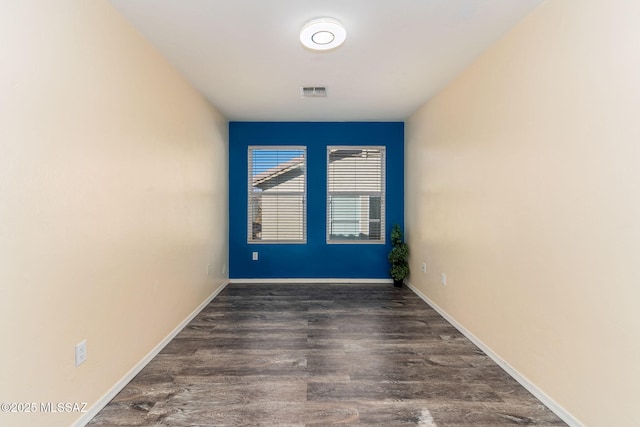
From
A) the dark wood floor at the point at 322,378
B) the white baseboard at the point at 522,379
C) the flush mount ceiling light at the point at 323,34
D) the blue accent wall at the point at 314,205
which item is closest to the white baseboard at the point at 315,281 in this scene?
the blue accent wall at the point at 314,205

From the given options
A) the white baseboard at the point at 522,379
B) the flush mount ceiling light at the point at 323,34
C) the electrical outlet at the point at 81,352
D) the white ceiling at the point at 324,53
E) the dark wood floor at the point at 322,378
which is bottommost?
the dark wood floor at the point at 322,378

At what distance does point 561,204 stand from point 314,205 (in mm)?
3176

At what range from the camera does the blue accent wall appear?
4.43 meters

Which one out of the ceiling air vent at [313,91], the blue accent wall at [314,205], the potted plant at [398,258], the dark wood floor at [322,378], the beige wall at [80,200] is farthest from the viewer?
the blue accent wall at [314,205]

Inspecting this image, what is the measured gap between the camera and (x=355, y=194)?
14.8 feet

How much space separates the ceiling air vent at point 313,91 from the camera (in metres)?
3.12

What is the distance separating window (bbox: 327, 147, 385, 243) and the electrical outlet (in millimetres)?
3248

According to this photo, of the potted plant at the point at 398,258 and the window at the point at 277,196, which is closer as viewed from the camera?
the potted plant at the point at 398,258

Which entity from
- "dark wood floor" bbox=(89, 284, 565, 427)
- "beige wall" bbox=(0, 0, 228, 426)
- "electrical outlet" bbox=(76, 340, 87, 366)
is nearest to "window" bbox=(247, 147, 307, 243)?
"dark wood floor" bbox=(89, 284, 565, 427)

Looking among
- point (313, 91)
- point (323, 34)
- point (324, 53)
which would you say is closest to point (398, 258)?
point (313, 91)

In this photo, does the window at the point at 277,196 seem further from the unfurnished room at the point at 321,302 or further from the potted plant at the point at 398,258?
the potted plant at the point at 398,258

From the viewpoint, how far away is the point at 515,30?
79.1 inches

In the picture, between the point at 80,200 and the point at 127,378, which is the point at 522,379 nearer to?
the point at 127,378

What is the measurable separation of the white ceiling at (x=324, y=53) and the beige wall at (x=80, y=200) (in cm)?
31
